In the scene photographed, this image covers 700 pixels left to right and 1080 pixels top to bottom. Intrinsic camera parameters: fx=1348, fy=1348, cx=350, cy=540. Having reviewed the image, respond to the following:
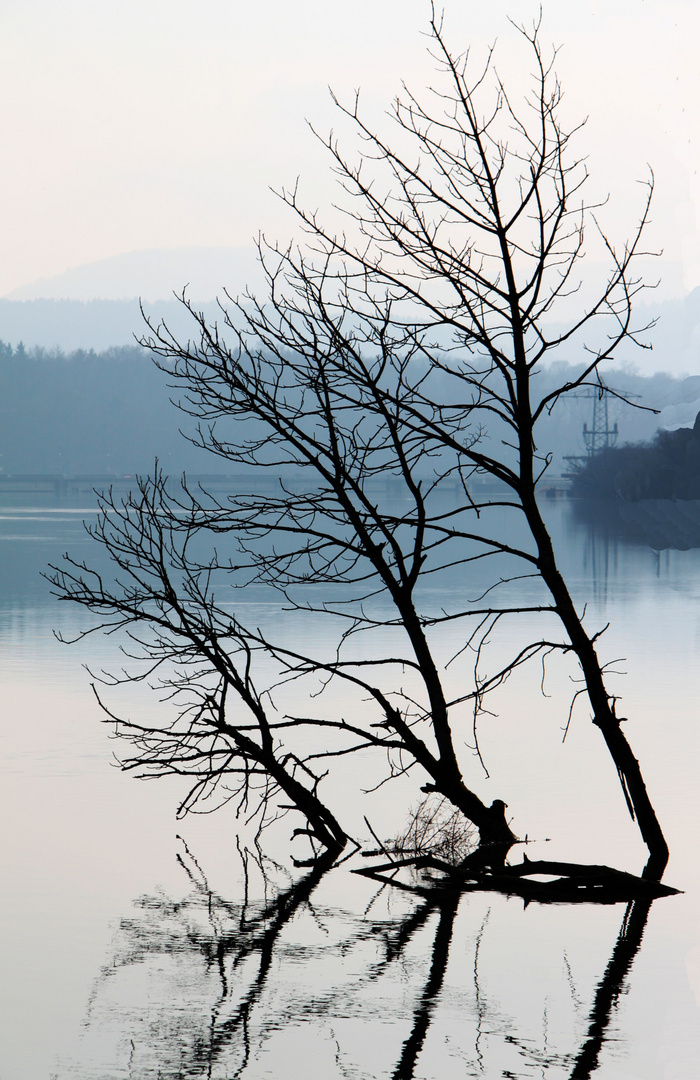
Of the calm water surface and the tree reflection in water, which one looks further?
the calm water surface

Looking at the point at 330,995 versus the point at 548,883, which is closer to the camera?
the point at 330,995

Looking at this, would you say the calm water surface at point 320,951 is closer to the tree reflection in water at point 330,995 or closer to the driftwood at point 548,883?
the tree reflection in water at point 330,995

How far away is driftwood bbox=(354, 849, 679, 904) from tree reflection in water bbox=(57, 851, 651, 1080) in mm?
167

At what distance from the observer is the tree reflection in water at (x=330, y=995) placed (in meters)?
8.88

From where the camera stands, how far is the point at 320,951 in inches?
434

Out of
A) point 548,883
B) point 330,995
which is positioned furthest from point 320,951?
point 548,883

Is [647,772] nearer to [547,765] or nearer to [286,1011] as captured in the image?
[547,765]

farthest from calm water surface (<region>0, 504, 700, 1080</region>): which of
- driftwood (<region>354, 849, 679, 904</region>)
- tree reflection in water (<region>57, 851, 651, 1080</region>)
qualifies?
driftwood (<region>354, 849, 679, 904</region>)

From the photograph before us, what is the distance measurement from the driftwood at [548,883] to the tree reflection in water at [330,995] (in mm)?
167

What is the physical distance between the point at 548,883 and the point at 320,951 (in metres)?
2.49

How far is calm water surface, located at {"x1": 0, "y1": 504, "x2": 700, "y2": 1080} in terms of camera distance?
9070 millimetres

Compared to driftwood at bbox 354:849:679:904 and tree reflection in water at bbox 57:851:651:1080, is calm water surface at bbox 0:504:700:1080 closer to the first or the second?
tree reflection in water at bbox 57:851:651:1080

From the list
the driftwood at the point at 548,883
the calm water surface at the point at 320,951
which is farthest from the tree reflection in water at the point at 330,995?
the driftwood at the point at 548,883

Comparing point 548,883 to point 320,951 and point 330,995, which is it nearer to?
point 320,951
